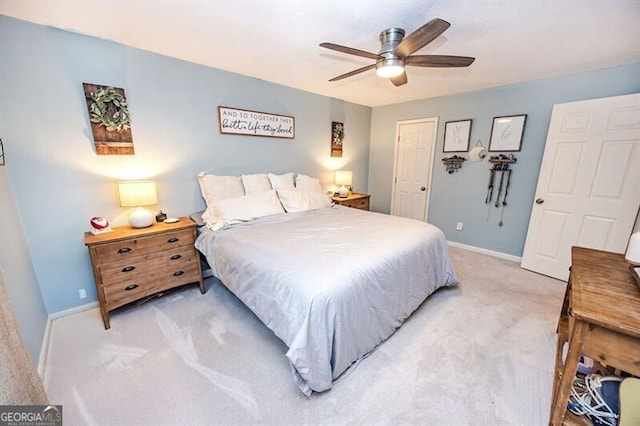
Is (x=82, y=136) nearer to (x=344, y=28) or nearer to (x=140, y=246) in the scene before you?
(x=140, y=246)

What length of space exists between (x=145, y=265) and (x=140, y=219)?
0.42 meters

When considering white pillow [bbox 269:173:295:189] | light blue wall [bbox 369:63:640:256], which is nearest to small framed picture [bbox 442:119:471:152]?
light blue wall [bbox 369:63:640:256]

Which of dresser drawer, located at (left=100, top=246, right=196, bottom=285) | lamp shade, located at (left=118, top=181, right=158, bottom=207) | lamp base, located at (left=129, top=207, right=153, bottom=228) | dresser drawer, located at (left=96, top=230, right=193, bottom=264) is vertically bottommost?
dresser drawer, located at (left=100, top=246, right=196, bottom=285)

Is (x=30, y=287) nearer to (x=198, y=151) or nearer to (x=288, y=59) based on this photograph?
(x=198, y=151)

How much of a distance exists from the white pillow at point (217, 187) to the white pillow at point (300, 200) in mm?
523

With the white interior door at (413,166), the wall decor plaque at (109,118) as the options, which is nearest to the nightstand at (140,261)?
the wall decor plaque at (109,118)

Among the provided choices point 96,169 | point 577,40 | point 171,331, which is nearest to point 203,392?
point 171,331

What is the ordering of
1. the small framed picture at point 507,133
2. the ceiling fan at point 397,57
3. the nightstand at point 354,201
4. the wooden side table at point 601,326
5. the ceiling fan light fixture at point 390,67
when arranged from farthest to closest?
the nightstand at point 354,201 < the small framed picture at point 507,133 < the ceiling fan light fixture at point 390,67 < the ceiling fan at point 397,57 < the wooden side table at point 601,326

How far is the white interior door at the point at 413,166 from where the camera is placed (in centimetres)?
407

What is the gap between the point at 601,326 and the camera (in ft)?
3.22

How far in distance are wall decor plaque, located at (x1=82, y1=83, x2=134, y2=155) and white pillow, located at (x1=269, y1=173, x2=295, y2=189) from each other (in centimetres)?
150

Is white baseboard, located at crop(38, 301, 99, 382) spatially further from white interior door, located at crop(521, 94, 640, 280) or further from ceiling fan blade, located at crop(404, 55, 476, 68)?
white interior door, located at crop(521, 94, 640, 280)

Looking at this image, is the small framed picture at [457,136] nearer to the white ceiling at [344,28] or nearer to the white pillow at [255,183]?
the white ceiling at [344,28]

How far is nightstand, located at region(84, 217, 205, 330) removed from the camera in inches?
77.0
